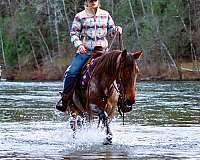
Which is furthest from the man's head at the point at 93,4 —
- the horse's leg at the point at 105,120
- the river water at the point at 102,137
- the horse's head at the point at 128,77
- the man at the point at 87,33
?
the river water at the point at 102,137

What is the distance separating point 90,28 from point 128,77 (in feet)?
5.71

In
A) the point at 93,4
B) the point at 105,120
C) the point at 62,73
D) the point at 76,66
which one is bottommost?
the point at 62,73

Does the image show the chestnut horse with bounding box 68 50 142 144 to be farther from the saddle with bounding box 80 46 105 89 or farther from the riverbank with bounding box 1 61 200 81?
the riverbank with bounding box 1 61 200 81

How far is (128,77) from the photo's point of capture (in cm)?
1182

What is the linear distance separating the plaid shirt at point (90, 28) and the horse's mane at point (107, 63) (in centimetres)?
74

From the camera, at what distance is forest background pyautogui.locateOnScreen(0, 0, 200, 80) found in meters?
72.3

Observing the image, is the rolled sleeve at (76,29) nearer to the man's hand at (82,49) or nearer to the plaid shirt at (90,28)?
the plaid shirt at (90,28)

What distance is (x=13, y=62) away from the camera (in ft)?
292

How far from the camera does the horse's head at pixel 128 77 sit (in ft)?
38.7

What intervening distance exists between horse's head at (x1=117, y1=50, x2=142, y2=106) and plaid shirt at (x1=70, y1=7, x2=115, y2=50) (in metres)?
1.37

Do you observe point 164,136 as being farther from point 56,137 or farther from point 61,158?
point 61,158

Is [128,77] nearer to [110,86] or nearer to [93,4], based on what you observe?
[110,86]

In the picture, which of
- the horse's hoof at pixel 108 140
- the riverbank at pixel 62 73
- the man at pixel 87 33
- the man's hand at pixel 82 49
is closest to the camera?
the horse's hoof at pixel 108 140

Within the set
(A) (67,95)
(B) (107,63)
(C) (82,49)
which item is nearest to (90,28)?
(C) (82,49)
